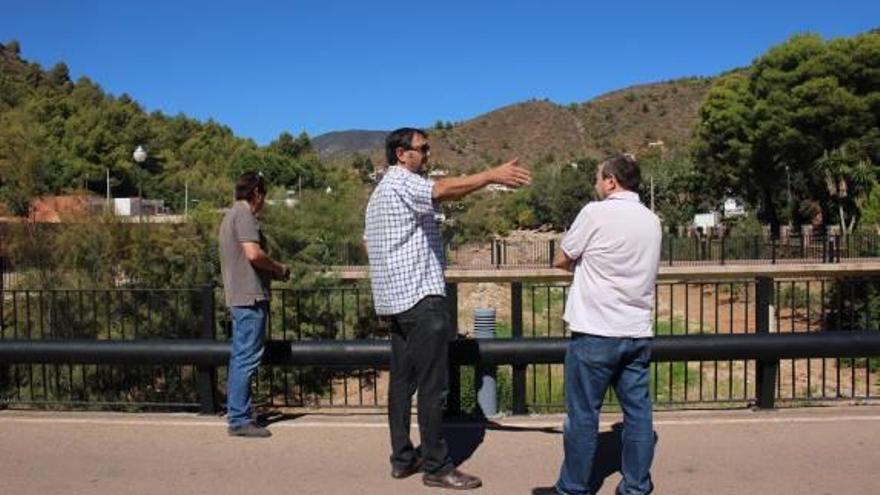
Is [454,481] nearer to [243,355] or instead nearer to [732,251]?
[243,355]

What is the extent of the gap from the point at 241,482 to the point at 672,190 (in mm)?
56531

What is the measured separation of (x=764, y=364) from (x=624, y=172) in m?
3.13

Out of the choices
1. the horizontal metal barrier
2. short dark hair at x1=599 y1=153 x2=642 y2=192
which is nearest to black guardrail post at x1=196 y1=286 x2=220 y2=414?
the horizontal metal barrier

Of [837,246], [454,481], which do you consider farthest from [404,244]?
[837,246]

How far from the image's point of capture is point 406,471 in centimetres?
523

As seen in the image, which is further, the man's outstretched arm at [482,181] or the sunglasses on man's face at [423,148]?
the sunglasses on man's face at [423,148]

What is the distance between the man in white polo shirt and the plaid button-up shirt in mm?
800

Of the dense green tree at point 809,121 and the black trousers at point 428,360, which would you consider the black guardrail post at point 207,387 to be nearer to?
the black trousers at point 428,360

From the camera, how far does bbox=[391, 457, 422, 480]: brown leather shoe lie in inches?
205

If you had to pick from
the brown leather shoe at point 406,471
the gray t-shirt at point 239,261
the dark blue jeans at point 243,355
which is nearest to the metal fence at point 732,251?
the dark blue jeans at point 243,355

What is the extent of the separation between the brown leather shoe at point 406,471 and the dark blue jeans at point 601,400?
1.03 m

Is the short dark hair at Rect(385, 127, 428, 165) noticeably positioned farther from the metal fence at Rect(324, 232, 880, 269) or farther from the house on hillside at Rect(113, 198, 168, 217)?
the metal fence at Rect(324, 232, 880, 269)

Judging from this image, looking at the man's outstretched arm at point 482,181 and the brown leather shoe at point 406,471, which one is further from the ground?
the man's outstretched arm at point 482,181

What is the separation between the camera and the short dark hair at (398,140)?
16.3 feet
